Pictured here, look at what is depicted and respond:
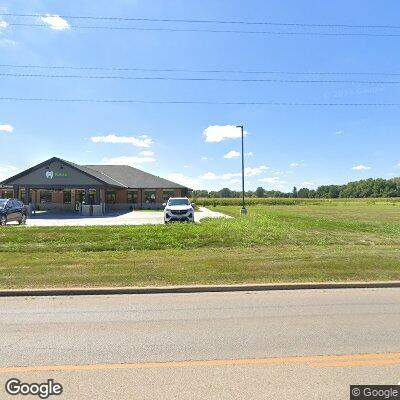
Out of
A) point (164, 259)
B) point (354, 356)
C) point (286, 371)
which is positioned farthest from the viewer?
point (164, 259)

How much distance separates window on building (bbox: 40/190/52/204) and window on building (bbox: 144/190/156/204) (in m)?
11.4

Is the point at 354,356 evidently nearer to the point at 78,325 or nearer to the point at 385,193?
the point at 78,325

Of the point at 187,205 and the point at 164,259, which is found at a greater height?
the point at 187,205

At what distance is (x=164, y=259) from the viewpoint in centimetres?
1141

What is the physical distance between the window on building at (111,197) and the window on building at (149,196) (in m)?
3.86

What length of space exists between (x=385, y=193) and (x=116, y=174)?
492 ft

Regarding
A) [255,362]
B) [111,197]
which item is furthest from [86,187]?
[255,362]

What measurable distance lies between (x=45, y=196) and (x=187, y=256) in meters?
35.4

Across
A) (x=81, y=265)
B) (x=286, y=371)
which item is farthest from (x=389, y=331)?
(x=81, y=265)

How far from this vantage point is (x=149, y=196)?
47344mm

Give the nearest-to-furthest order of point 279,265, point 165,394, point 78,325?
A: point 165,394
point 78,325
point 279,265

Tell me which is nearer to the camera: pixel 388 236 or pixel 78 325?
pixel 78 325

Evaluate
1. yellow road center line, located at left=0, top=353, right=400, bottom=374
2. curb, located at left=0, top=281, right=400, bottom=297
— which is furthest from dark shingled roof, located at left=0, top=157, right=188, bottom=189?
yellow road center line, located at left=0, top=353, right=400, bottom=374

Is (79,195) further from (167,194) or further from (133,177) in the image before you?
(167,194)
